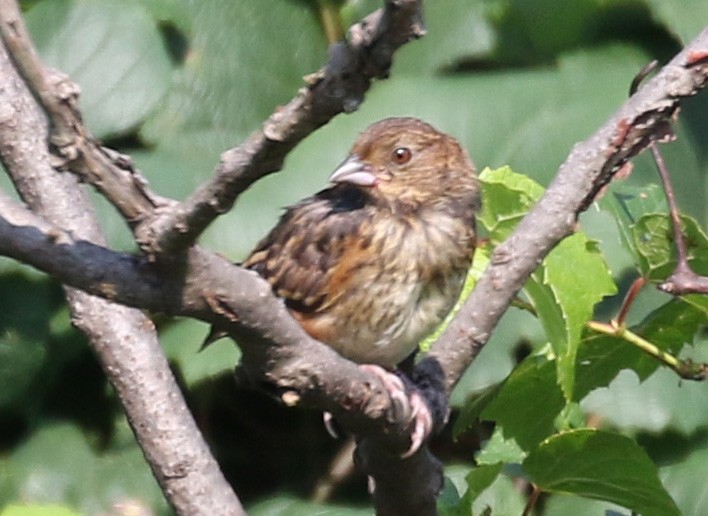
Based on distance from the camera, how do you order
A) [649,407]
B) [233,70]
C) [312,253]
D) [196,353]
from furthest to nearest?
1. [233,70]
2. [649,407]
3. [196,353]
4. [312,253]

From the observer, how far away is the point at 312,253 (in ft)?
7.95

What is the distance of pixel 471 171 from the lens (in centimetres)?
277

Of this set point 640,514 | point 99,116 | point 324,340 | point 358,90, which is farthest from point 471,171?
point 358,90

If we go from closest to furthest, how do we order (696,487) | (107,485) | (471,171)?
(471,171) < (696,487) < (107,485)

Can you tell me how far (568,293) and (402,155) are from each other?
0.60 meters

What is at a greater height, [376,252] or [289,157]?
[376,252]

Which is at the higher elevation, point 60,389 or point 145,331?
point 145,331

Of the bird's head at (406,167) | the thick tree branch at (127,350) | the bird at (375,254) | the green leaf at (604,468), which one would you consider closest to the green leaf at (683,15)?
the bird's head at (406,167)

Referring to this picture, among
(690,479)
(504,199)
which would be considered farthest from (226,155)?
(690,479)

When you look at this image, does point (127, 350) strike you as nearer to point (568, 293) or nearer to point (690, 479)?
point (568, 293)

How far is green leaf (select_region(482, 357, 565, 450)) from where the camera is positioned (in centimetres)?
229

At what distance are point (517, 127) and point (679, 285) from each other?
4.70ft

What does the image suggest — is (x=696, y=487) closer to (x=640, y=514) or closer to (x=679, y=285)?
(x=640, y=514)

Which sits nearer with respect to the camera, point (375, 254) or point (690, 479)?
point (375, 254)
